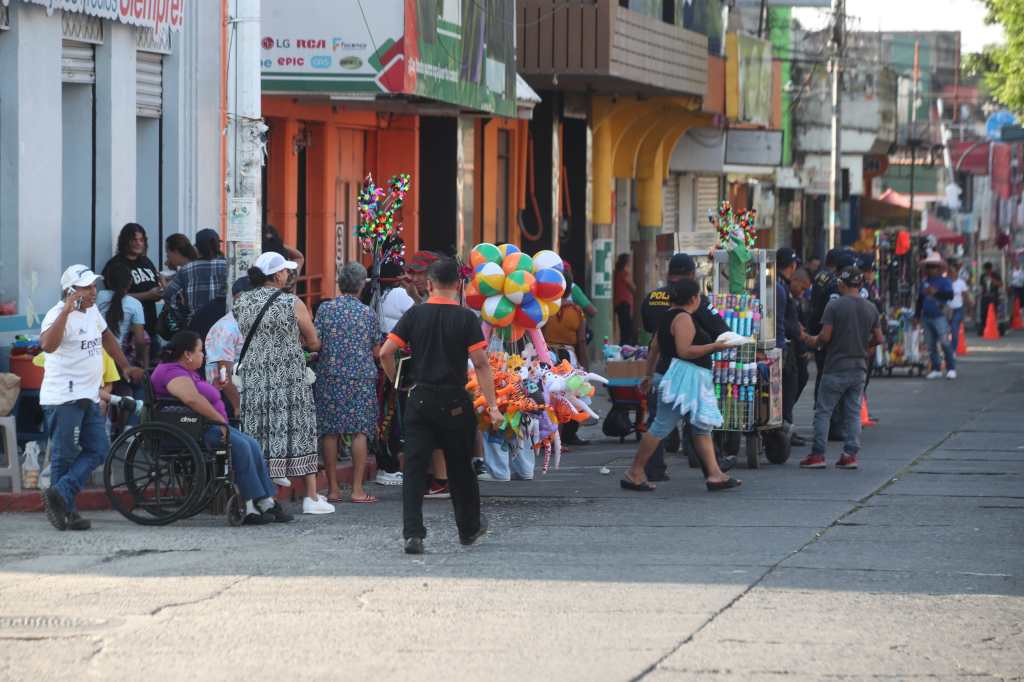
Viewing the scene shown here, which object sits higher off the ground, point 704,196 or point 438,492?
point 704,196

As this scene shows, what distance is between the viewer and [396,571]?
34.9 ft

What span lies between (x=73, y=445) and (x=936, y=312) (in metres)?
19.0

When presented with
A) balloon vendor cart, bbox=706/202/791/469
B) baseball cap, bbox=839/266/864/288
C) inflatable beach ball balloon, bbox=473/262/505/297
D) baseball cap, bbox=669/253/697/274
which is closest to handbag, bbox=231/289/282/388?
inflatable beach ball balloon, bbox=473/262/505/297

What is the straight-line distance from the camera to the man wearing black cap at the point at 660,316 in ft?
47.8

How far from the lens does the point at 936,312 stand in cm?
2903

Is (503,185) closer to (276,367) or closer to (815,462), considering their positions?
(815,462)

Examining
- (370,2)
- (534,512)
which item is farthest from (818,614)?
(370,2)

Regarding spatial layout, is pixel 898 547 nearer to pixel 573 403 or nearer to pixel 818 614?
pixel 818 614

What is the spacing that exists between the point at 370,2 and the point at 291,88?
3.92 feet

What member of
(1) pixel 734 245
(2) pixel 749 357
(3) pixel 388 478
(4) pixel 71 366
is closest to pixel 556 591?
(4) pixel 71 366

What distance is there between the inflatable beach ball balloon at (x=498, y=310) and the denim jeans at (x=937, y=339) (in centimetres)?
1594

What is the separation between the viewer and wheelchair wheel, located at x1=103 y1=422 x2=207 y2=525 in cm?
1241

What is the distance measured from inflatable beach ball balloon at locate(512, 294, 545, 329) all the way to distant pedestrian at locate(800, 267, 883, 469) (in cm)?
311

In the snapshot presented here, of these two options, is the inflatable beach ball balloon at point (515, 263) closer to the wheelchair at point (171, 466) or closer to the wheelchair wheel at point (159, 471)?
the wheelchair at point (171, 466)
